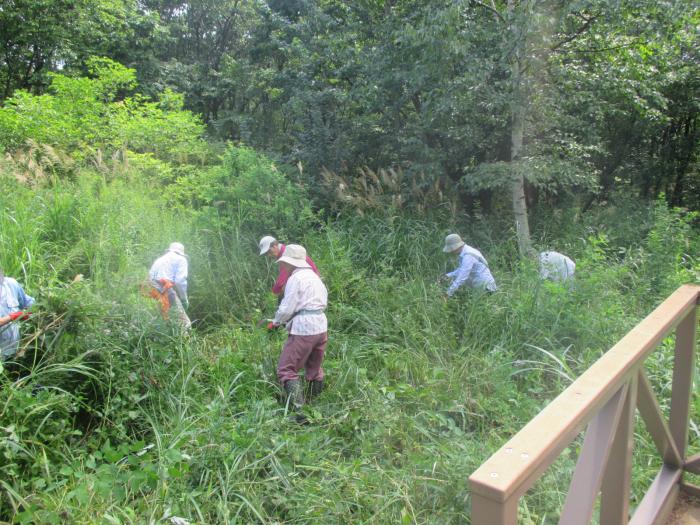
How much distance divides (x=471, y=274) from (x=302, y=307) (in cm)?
248

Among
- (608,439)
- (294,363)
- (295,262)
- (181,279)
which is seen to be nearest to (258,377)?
(294,363)

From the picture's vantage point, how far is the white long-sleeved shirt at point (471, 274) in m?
6.11

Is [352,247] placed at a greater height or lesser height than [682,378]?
lesser

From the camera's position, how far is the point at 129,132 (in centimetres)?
1002

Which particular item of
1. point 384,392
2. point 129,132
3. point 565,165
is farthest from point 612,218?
point 129,132

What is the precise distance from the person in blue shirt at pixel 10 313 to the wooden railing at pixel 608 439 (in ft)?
12.2

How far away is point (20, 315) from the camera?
3668 mm

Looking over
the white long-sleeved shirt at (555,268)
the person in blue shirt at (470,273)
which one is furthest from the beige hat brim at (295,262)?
the white long-sleeved shirt at (555,268)

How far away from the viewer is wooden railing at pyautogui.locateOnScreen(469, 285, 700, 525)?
1018mm

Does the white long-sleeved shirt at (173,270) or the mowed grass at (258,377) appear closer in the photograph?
the mowed grass at (258,377)

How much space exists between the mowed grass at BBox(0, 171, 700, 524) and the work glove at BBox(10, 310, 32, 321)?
90 millimetres

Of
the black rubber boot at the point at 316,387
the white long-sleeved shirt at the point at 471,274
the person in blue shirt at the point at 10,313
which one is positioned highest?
the person in blue shirt at the point at 10,313

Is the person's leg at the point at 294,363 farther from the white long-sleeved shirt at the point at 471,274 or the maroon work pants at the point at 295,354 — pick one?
the white long-sleeved shirt at the point at 471,274

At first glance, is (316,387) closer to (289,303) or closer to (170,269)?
(289,303)
